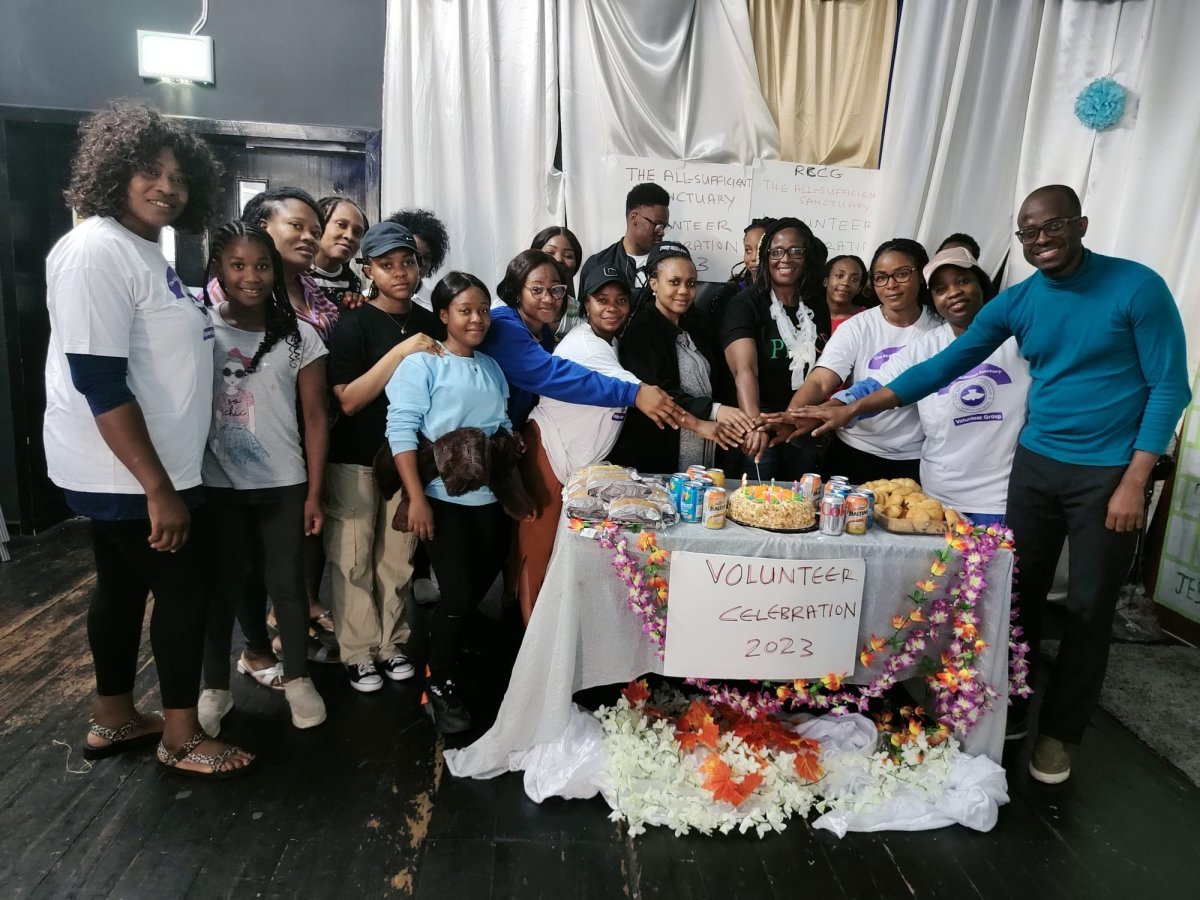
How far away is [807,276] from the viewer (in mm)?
2588

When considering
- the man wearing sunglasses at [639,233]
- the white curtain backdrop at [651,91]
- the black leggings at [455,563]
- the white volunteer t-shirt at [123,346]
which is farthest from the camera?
the white curtain backdrop at [651,91]

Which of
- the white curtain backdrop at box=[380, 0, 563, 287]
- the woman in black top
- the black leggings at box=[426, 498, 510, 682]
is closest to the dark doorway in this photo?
the white curtain backdrop at box=[380, 0, 563, 287]

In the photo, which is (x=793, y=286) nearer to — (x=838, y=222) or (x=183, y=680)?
(x=838, y=222)

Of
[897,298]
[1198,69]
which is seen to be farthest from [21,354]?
[1198,69]

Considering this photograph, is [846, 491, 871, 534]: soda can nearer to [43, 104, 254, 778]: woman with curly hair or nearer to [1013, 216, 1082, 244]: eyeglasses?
[1013, 216, 1082, 244]: eyeglasses

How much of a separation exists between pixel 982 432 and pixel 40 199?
4.44 metres

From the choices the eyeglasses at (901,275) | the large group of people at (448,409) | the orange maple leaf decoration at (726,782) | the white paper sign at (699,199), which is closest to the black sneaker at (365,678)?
the large group of people at (448,409)

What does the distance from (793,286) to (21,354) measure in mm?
3747

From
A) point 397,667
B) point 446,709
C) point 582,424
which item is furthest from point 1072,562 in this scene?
point 397,667

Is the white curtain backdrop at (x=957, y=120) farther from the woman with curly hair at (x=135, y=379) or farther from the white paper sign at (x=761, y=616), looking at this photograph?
the woman with curly hair at (x=135, y=379)

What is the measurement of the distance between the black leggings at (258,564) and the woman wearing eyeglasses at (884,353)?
1600 millimetres

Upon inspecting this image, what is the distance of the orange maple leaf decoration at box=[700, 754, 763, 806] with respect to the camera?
180 centimetres

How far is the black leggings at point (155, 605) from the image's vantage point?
1.78 meters

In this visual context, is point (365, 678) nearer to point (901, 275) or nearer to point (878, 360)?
point (878, 360)
